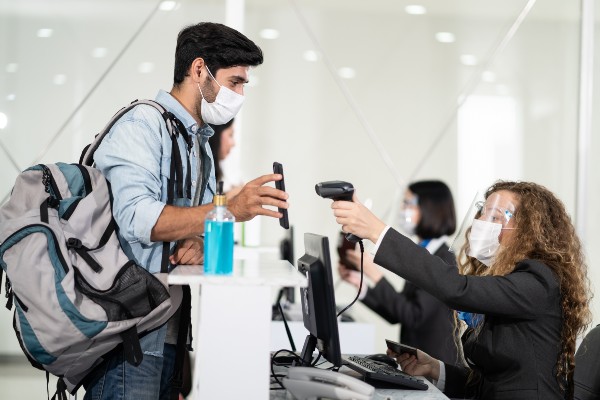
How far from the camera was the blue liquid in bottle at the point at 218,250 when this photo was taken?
4.44 ft

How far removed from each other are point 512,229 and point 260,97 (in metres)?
2.26

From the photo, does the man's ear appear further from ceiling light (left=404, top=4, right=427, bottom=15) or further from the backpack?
ceiling light (left=404, top=4, right=427, bottom=15)

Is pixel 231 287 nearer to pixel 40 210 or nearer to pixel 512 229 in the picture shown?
pixel 40 210

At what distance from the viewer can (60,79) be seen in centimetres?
377

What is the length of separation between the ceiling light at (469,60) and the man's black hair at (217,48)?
2.45 m

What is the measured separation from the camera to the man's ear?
6.00ft

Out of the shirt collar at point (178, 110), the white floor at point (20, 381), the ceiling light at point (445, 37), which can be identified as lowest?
the white floor at point (20, 381)

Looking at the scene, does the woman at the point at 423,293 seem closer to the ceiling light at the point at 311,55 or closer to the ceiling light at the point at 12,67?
the ceiling light at the point at 311,55

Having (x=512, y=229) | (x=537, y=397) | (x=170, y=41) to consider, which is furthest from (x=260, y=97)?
(x=537, y=397)

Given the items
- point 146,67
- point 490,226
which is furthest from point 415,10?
point 490,226

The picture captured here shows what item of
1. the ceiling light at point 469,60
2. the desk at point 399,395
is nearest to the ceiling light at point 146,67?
the ceiling light at point 469,60

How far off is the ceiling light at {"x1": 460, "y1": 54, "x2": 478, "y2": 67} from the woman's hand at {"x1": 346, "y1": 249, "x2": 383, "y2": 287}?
4.56 ft

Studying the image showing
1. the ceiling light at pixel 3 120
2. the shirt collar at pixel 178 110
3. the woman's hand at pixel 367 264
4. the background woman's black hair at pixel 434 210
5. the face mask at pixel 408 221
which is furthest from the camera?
the ceiling light at pixel 3 120

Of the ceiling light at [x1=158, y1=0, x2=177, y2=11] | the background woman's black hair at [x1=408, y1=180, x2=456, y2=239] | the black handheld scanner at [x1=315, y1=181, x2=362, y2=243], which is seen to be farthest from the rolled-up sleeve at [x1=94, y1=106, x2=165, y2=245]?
the ceiling light at [x1=158, y1=0, x2=177, y2=11]
